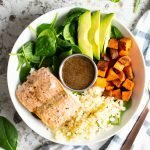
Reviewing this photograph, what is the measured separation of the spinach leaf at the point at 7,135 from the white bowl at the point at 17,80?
0.34 feet

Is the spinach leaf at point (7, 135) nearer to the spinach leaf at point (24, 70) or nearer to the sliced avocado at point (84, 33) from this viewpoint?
the spinach leaf at point (24, 70)

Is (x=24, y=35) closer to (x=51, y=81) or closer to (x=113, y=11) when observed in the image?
(x=51, y=81)

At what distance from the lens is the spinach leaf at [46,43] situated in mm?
2158

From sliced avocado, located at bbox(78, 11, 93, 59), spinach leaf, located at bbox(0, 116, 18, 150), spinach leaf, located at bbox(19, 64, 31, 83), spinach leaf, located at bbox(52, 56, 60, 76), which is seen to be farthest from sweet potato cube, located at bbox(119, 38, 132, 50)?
spinach leaf, located at bbox(0, 116, 18, 150)

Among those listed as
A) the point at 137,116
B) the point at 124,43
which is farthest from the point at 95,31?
the point at 137,116

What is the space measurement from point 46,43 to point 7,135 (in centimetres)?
47

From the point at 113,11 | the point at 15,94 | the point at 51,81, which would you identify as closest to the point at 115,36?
the point at 113,11

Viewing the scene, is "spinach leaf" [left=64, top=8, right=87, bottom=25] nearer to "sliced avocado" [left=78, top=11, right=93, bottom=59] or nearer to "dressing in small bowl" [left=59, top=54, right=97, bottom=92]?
"sliced avocado" [left=78, top=11, right=93, bottom=59]

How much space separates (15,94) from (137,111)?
623mm

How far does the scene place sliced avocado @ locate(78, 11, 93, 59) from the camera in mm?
2162

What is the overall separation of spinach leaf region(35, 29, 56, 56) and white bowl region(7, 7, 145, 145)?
0.06m

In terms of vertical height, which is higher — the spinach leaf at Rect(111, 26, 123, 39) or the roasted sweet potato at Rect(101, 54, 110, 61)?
the spinach leaf at Rect(111, 26, 123, 39)

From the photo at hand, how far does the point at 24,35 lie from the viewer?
217cm

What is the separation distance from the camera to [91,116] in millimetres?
2258
